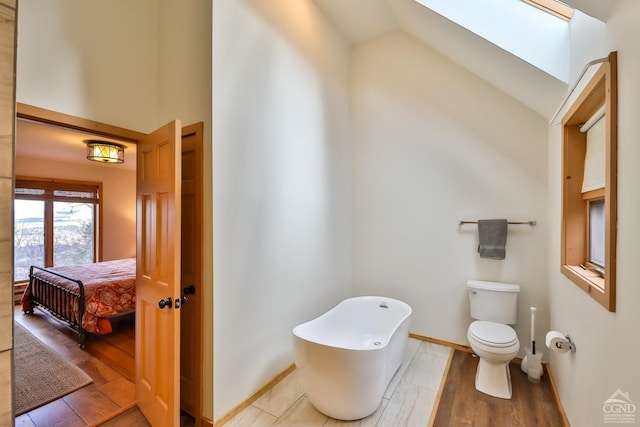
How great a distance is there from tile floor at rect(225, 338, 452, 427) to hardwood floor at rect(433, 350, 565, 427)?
11 centimetres

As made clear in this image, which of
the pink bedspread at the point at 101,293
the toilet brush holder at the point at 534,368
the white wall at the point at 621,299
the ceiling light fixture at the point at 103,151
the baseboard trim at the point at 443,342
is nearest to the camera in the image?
the white wall at the point at 621,299

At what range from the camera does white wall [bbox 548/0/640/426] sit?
1.07m

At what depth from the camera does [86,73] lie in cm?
178

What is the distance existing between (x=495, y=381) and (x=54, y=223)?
7336mm

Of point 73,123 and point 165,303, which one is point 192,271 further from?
point 73,123

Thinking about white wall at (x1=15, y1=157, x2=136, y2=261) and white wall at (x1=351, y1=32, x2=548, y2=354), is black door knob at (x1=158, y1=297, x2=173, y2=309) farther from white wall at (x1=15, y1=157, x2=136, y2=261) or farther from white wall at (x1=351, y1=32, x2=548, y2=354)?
white wall at (x1=15, y1=157, x2=136, y2=261)

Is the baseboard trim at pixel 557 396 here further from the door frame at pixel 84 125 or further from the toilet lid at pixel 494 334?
the door frame at pixel 84 125

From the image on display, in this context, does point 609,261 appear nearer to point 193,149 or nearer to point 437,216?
point 437,216

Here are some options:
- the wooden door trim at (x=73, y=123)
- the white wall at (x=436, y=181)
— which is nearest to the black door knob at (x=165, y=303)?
the wooden door trim at (x=73, y=123)

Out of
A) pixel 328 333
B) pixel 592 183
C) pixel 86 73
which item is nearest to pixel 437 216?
pixel 592 183

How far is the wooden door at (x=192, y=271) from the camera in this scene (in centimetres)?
192

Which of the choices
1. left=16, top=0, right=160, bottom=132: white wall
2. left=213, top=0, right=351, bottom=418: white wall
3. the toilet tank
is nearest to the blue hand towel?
the toilet tank

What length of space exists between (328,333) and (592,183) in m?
2.22

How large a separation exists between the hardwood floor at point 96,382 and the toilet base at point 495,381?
223cm
